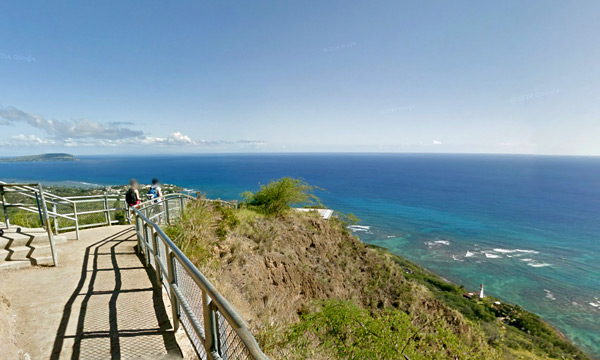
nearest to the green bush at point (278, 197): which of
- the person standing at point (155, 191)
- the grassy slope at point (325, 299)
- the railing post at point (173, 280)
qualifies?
the grassy slope at point (325, 299)

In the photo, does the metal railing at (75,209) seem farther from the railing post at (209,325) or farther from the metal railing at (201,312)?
the railing post at (209,325)

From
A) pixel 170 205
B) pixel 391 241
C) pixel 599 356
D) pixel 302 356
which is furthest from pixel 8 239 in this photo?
pixel 391 241

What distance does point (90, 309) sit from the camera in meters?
3.80

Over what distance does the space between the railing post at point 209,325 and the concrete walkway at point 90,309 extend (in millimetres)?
1193

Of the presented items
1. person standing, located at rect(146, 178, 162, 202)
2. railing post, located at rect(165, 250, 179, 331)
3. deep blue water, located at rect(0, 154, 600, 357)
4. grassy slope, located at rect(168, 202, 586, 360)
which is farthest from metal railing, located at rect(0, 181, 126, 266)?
deep blue water, located at rect(0, 154, 600, 357)

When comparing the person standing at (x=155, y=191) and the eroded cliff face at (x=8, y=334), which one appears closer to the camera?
the eroded cliff face at (x=8, y=334)

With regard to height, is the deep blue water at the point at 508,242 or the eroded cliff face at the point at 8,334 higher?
the eroded cliff face at the point at 8,334

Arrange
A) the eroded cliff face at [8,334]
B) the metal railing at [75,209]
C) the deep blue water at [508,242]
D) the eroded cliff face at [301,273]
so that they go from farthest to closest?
the deep blue water at [508,242], the eroded cliff face at [301,273], the metal railing at [75,209], the eroded cliff face at [8,334]

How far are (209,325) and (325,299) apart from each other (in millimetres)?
9341

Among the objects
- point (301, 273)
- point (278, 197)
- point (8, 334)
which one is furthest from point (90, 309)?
point (278, 197)

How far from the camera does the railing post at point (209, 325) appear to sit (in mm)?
2105

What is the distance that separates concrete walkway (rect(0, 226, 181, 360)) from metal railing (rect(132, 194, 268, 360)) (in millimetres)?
381

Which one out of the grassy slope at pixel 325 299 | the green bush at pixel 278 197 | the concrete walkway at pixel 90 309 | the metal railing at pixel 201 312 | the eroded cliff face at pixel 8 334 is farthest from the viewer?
the green bush at pixel 278 197

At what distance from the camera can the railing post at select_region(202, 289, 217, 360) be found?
2105 mm
